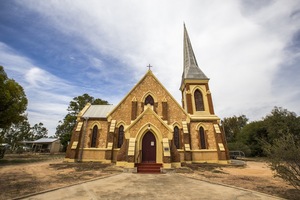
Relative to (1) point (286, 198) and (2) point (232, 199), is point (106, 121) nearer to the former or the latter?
(2) point (232, 199)

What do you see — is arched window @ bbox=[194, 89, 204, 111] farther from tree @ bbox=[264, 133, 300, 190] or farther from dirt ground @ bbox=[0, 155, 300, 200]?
tree @ bbox=[264, 133, 300, 190]

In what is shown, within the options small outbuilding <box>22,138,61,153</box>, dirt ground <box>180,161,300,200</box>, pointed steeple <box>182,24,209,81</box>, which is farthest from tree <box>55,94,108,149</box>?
dirt ground <box>180,161,300,200</box>

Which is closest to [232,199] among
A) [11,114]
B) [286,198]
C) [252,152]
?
[286,198]

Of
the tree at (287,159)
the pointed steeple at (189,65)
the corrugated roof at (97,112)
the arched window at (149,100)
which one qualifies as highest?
the pointed steeple at (189,65)

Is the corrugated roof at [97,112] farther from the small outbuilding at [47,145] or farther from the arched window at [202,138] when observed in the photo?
the small outbuilding at [47,145]

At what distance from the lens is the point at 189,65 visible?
76.3 feet

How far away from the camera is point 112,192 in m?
5.93

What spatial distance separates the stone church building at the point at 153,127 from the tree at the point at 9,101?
801cm

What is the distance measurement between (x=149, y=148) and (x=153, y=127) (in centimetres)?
207

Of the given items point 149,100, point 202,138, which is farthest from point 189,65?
point 202,138

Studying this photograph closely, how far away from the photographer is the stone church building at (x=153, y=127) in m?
13.3

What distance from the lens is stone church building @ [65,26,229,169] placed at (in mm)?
13297

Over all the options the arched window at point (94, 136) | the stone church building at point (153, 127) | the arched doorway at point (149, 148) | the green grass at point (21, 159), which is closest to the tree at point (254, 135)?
the stone church building at point (153, 127)

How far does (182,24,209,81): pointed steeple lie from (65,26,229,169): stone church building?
0.68 metres
